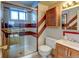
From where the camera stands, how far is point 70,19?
2264mm

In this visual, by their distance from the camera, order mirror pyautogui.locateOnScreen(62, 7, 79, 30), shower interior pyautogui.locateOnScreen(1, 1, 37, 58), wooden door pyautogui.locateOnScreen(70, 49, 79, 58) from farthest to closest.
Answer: shower interior pyautogui.locateOnScreen(1, 1, 37, 58) < mirror pyautogui.locateOnScreen(62, 7, 79, 30) < wooden door pyautogui.locateOnScreen(70, 49, 79, 58)

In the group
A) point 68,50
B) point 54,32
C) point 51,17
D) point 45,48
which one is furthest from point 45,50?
point 51,17

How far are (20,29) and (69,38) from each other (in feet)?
4.31

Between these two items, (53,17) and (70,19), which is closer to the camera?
(70,19)

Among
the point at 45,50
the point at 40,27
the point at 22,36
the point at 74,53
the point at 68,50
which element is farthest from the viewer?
the point at 22,36

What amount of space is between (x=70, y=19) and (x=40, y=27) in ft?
2.70

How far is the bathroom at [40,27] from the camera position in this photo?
2.21 m

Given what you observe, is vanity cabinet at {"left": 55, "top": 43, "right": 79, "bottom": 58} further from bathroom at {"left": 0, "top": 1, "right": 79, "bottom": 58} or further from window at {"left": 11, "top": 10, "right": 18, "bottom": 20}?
window at {"left": 11, "top": 10, "right": 18, "bottom": 20}

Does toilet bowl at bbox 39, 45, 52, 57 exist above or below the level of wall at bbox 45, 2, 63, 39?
below

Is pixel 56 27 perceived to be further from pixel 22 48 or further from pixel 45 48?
pixel 22 48

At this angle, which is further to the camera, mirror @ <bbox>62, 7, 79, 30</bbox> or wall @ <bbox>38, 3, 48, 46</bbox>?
wall @ <bbox>38, 3, 48, 46</bbox>

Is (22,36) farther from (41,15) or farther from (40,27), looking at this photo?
(41,15)

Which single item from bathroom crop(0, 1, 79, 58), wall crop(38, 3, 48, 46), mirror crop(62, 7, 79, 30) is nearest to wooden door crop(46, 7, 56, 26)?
bathroom crop(0, 1, 79, 58)

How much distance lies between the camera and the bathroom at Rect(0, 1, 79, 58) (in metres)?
2.21
